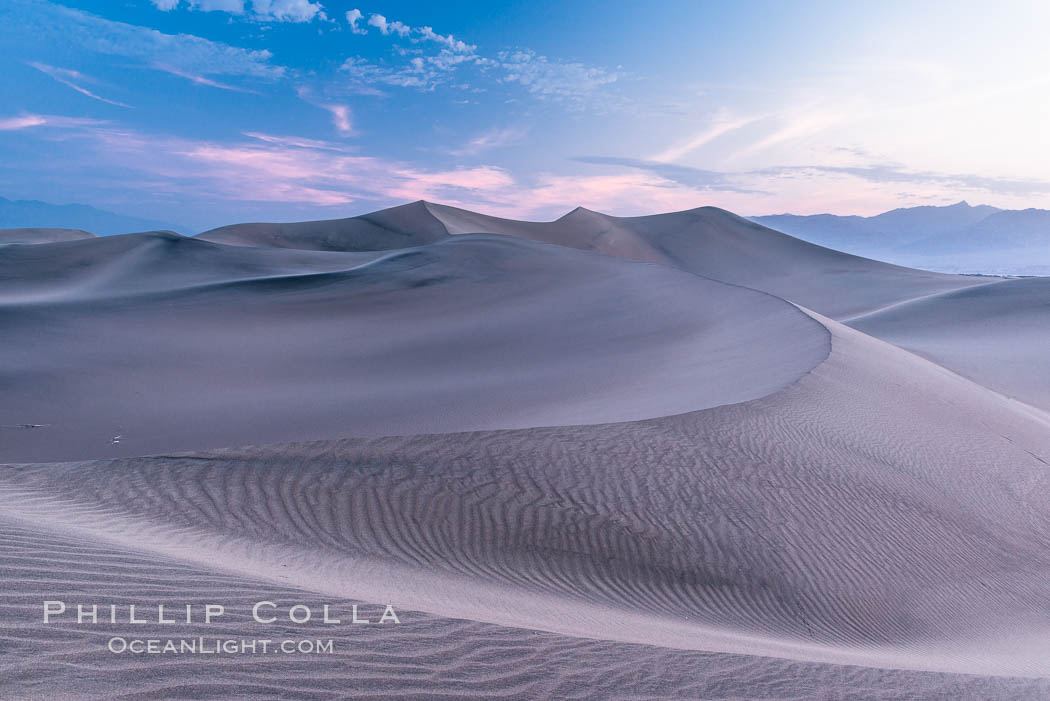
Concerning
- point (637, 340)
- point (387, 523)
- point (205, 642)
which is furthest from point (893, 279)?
point (205, 642)

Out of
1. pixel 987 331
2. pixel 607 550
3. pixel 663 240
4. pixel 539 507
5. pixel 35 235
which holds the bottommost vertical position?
pixel 607 550

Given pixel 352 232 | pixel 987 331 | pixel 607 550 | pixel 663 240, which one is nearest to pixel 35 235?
pixel 352 232

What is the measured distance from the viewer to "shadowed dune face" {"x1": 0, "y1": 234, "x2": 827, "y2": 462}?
404 inches

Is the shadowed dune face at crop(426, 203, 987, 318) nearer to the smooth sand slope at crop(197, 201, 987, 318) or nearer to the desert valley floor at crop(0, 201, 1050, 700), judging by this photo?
the smooth sand slope at crop(197, 201, 987, 318)

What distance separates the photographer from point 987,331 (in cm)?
2602

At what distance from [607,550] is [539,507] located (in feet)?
2.58

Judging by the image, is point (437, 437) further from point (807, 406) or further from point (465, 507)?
point (807, 406)

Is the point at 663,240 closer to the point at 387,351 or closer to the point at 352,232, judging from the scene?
the point at 352,232

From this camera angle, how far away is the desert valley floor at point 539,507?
12.1 ft

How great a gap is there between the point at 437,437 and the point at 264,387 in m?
6.20

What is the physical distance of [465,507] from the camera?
6.90 meters

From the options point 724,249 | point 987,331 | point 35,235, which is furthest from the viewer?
point 724,249

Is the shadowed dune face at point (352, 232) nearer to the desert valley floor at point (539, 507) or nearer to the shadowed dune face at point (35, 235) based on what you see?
the shadowed dune face at point (35, 235)

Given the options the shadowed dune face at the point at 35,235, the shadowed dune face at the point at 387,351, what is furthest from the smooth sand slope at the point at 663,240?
the shadowed dune face at the point at 387,351
